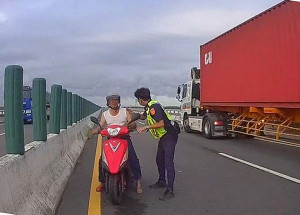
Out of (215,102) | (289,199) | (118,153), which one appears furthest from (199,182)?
(215,102)

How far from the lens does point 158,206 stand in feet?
21.6

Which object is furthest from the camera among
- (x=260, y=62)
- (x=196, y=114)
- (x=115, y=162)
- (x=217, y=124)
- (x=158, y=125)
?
(x=196, y=114)

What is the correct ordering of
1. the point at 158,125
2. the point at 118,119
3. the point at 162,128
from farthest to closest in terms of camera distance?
the point at 162,128 < the point at 118,119 < the point at 158,125

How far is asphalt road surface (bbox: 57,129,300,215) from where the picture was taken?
6418mm

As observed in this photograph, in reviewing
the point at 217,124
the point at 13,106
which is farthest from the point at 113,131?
the point at 217,124

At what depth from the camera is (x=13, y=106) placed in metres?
4.99

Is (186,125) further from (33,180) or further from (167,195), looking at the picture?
(33,180)

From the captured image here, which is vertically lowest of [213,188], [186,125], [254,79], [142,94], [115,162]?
[213,188]

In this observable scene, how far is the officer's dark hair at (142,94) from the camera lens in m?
7.25

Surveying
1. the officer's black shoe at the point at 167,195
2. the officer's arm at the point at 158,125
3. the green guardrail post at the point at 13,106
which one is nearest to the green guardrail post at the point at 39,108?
the green guardrail post at the point at 13,106

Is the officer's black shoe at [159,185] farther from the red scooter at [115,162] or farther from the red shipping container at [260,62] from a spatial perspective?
the red shipping container at [260,62]

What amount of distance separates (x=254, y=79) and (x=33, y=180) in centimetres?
1035

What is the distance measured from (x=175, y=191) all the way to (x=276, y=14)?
7.23m

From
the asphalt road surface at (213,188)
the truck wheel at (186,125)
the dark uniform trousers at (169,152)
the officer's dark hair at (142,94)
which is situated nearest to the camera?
the asphalt road surface at (213,188)
